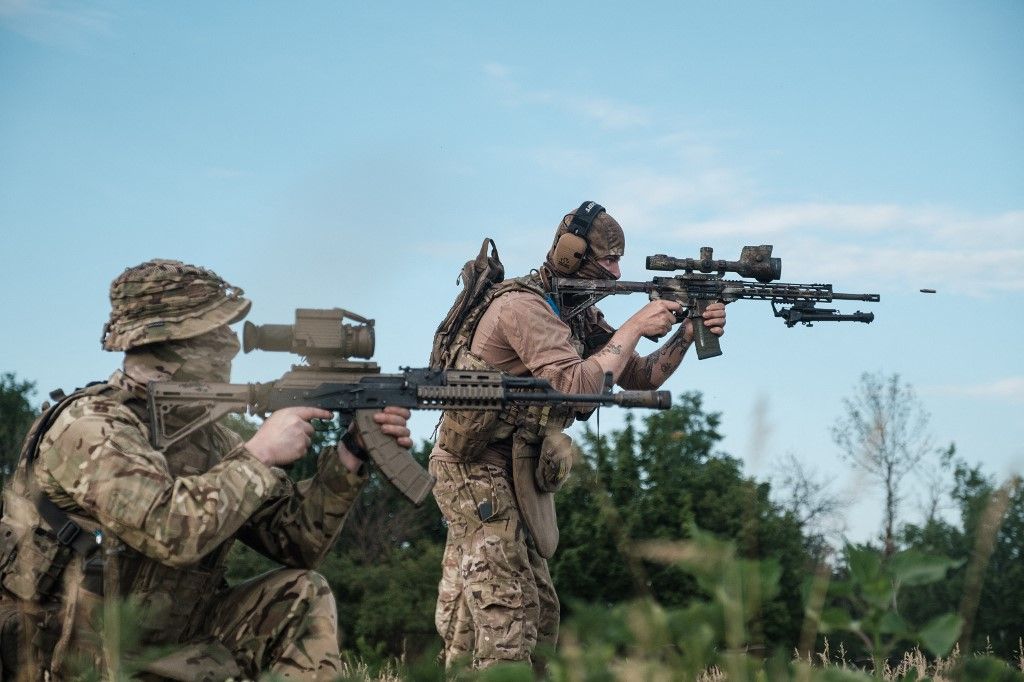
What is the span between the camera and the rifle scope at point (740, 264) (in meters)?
9.34

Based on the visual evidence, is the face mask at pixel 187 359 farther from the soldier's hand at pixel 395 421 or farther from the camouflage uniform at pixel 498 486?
the camouflage uniform at pixel 498 486

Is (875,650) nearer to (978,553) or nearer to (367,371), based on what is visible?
(978,553)

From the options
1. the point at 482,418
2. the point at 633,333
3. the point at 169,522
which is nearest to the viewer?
the point at 169,522

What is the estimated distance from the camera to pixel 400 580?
47188 mm

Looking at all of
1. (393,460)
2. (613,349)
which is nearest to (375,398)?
(393,460)

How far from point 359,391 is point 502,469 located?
2.00m

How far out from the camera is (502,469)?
7.70 m

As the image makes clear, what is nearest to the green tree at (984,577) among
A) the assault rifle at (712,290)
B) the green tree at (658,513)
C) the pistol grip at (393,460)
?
the green tree at (658,513)

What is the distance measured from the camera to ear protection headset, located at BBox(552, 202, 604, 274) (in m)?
8.40

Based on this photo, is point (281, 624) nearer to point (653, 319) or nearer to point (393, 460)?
point (393, 460)

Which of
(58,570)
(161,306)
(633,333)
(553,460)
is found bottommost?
(58,570)

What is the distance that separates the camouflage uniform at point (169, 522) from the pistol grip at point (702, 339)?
3.66 meters

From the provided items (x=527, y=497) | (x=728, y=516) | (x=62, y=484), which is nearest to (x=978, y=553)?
(x=62, y=484)

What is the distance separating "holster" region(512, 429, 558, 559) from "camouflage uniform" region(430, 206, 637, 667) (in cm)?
2
